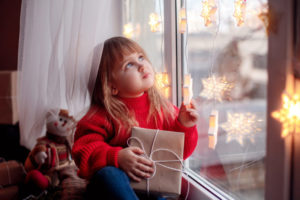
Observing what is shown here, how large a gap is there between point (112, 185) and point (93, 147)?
0.53 feet

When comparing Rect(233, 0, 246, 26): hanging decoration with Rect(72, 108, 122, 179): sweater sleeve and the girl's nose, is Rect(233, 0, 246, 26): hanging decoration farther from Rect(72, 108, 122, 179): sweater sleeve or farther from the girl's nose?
Rect(72, 108, 122, 179): sweater sleeve

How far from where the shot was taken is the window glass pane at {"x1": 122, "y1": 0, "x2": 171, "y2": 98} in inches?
49.5

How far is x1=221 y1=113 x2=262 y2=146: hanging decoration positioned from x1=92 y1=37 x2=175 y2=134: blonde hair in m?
0.25

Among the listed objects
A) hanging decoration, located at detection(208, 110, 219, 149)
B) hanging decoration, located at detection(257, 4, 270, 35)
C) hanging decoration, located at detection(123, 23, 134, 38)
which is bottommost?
hanging decoration, located at detection(208, 110, 219, 149)

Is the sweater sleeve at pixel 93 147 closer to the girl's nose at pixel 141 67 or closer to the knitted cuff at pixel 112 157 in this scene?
the knitted cuff at pixel 112 157

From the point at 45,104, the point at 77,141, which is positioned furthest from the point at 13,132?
the point at 77,141

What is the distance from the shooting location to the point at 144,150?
93cm

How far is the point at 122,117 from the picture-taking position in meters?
1.01

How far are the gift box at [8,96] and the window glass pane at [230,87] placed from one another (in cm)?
130

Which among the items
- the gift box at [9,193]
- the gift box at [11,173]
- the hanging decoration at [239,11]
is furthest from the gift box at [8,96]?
the hanging decoration at [239,11]

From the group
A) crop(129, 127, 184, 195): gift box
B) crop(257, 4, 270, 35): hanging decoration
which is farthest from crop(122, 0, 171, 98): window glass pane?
crop(257, 4, 270, 35): hanging decoration

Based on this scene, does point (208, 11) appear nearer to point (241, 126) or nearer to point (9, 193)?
point (241, 126)

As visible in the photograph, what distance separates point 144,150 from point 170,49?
0.50 meters

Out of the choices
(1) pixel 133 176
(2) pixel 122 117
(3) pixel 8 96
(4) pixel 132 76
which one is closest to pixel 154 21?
(4) pixel 132 76
